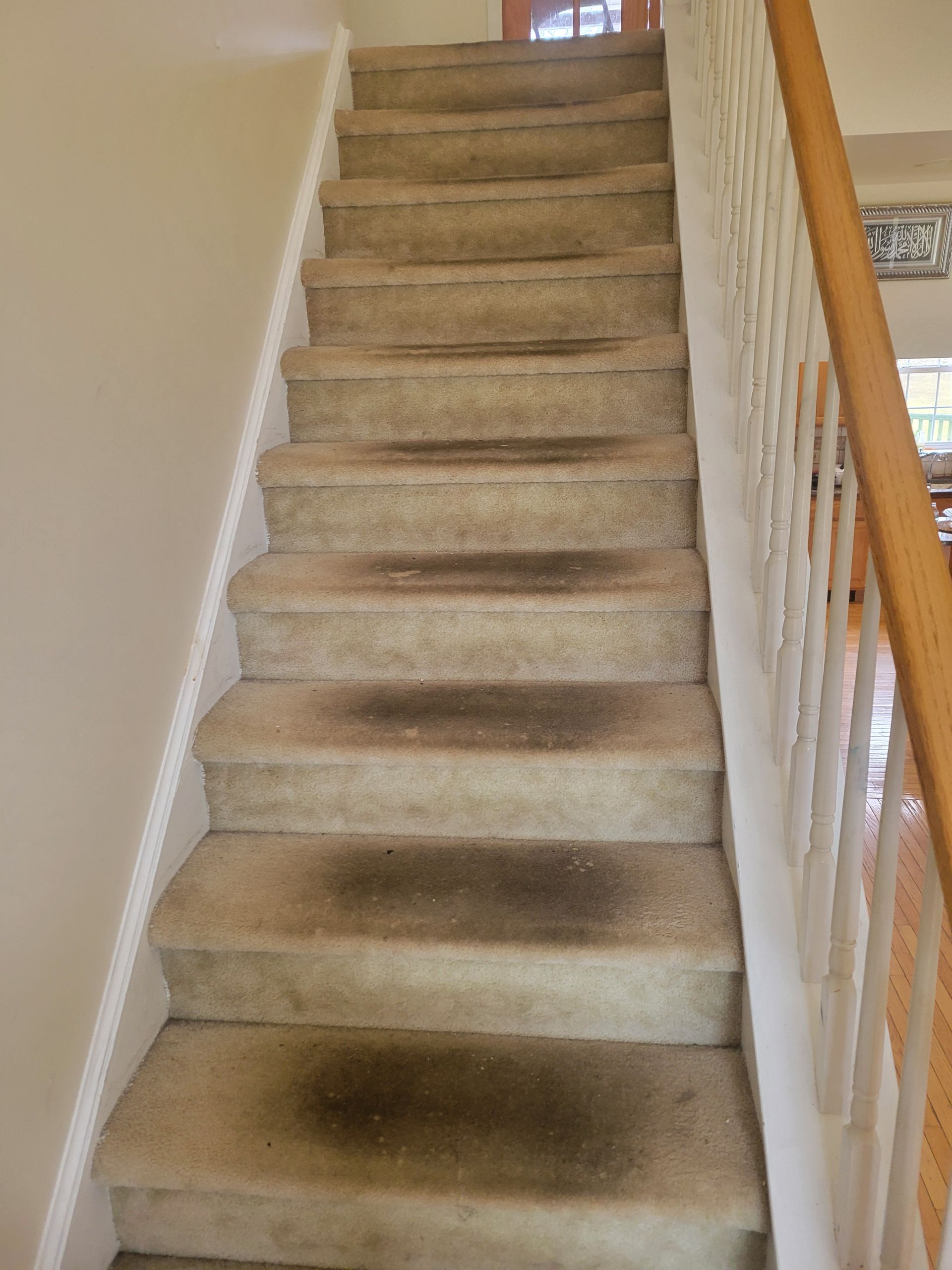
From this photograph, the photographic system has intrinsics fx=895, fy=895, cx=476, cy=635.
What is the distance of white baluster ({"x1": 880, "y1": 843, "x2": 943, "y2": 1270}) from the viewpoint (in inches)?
31.2

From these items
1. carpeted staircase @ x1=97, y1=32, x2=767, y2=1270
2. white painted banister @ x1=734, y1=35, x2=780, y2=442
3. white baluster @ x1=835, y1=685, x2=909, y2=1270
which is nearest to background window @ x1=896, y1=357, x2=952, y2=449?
carpeted staircase @ x1=97, y1=32, x2=767, y2=1270

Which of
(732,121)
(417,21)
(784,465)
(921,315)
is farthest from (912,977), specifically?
(921,315)

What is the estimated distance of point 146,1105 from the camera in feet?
4.20

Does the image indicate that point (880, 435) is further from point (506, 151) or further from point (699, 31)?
point (506, 151)

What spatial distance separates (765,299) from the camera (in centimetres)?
143

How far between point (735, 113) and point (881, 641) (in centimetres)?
383

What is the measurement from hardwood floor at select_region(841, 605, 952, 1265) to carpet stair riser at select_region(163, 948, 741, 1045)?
0.30 metres

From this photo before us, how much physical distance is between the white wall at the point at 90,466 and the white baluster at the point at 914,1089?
3.27 feet

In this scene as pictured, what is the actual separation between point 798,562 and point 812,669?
0.54ft

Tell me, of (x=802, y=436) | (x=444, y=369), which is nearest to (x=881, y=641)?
(x=444, y=369)

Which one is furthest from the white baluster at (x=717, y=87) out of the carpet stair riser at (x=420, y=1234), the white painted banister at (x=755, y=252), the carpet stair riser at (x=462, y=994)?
the carpet stair riser at (x=420, y=1234)

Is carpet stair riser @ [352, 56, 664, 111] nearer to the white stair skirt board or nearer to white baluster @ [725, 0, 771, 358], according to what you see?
the white stair skirt board

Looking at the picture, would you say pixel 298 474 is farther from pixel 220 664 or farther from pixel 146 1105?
pixel 146 1105

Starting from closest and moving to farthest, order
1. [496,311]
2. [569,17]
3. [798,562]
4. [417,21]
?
[798,562]
[496,311]
[417,21]
[569,17]
